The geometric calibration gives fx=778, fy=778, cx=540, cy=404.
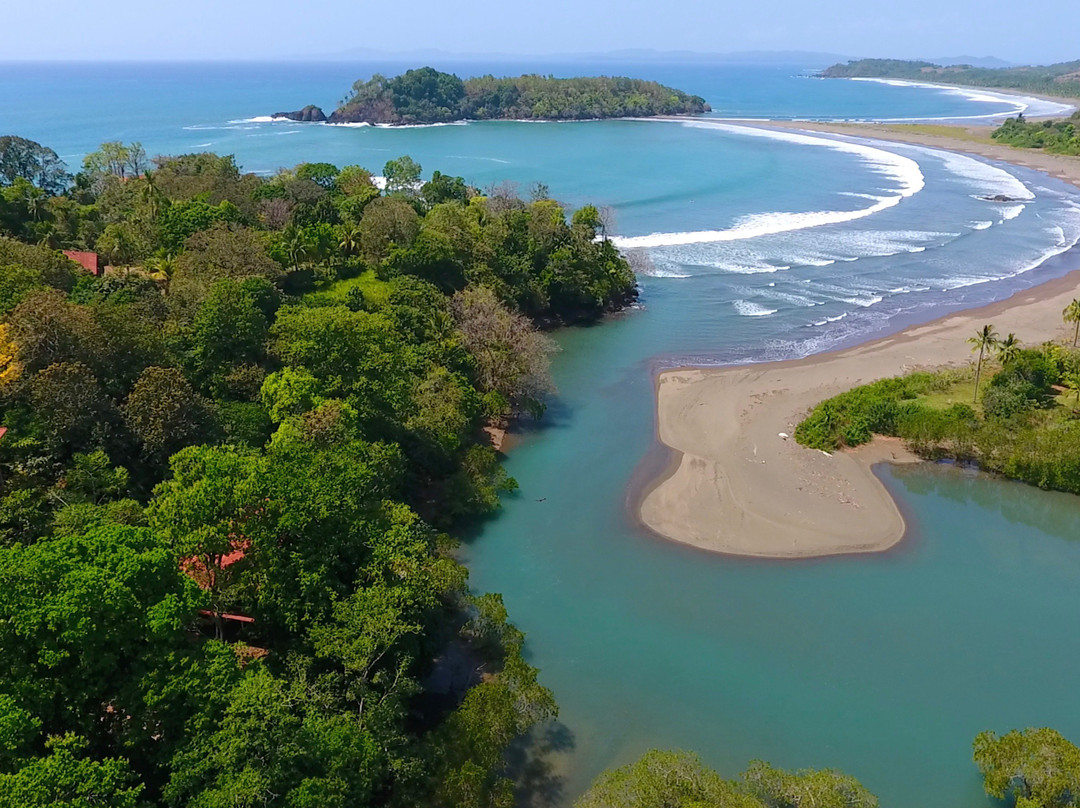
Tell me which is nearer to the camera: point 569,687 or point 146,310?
point 569,687

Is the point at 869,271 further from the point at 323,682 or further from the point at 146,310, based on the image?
the point at 323,682

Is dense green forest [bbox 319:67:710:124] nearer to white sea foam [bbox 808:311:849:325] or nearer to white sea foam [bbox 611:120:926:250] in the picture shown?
white sea foam [bbox 611:120:926:250]

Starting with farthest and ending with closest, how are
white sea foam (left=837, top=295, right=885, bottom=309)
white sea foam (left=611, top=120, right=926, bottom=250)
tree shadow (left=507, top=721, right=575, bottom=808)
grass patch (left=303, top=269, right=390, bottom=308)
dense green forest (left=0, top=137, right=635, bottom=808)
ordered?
white sea foam (left=611, top=120, right=926, bottom=250), white sea foam (left=837, top=295, right=885, bottom=309), grass patch (left=303, top=269, right=390, bottom=308), tree shadow (left=507, top=721, right=575, bottom=808), dense green forest (left=0, top=137, right=635, bottom=808)

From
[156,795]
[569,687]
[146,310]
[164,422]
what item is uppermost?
[146,310]

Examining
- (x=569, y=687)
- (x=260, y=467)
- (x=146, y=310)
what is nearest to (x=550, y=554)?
(x=569, y=687)

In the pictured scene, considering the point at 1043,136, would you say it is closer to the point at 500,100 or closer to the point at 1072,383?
the point at 500,100

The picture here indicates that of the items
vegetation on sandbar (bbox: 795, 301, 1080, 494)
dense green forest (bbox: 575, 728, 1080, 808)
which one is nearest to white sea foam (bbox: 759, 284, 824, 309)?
vegetation on sandbar (bbox: 795, 301, 1080, 494)

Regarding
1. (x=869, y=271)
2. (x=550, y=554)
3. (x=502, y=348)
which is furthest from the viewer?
(x=869, y=271)
